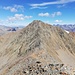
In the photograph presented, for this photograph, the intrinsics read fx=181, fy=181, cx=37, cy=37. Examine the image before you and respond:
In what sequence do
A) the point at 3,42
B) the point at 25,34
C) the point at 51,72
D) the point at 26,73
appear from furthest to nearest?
the point at 3,42 → the point at 25,34 → the point at 26,73 → the point at 51,72

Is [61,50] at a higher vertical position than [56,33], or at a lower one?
lower

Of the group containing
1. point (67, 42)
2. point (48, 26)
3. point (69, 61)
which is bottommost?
point (69, 61)

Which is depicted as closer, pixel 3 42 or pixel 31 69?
pixel 31 69

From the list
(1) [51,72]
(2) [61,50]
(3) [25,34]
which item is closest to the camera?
(1) [51,72]

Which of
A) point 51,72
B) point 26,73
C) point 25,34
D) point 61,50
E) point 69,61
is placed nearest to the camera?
point 51,72

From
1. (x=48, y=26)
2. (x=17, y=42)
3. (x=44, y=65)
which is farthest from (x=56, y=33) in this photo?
(x=44, y=65)

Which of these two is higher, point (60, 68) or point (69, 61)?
point (60, 68)

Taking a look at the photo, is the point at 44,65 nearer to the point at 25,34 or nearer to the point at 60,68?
the point at 60,68

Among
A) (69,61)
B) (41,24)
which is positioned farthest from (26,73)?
(41,24)

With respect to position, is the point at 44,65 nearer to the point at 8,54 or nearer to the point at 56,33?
the point at 8,54
